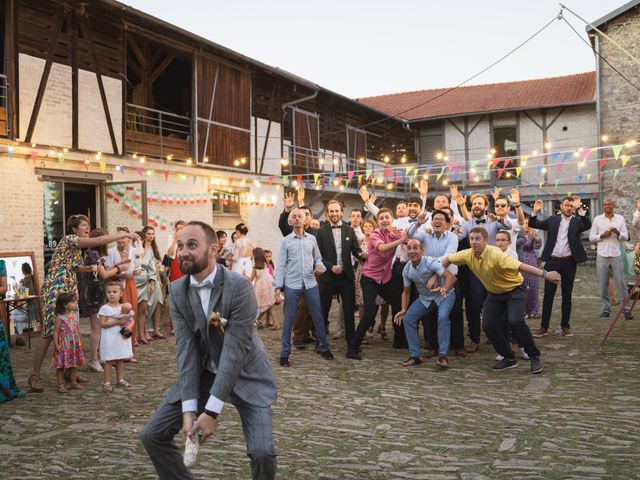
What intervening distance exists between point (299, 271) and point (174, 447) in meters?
4.59

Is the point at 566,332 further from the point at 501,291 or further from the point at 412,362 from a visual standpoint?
the point at 412,362

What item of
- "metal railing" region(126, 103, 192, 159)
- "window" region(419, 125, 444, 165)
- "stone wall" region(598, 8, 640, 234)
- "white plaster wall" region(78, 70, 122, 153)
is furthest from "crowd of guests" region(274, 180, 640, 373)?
"window" region(419, 125, 444, 165)

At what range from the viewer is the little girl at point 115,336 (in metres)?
6.48

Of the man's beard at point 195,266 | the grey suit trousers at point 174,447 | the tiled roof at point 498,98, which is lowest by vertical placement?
the grey suit trousers at point 174,447

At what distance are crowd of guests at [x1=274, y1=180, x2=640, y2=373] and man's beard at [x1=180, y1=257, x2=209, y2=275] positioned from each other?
4.24 metres

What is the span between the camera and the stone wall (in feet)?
65.4

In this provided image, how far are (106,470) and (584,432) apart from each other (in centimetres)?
348

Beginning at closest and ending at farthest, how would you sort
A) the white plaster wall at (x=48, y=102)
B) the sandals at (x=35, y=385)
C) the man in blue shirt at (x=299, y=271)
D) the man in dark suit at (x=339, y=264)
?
the sandals at (x=35, y=385) → the man in blue shirt at (x=299, y=271) → the man in dark suit at (x=339, y=264) → the white plaster wall at (x=48, y=102)

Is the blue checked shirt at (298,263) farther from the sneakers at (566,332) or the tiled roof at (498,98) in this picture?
the tiled roof at (498,98)

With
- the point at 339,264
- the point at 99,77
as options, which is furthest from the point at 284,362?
the point at 99,77

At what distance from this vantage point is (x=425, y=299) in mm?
7332

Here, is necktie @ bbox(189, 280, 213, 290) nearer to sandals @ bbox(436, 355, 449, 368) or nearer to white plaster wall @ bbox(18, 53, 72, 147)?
sandals @ bbox(436, 355, 449, 368)

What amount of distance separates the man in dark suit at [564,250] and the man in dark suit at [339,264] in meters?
2.87

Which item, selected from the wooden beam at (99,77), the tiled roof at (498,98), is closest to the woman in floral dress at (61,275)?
the wooden beam at (99,77)
